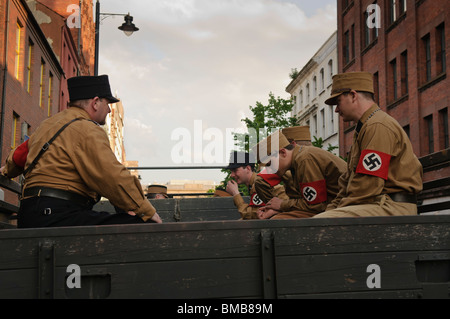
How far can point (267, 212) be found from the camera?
667cm

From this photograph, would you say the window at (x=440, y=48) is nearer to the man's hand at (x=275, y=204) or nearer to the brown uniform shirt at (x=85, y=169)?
A: the man's hand at (x=275, y=204)

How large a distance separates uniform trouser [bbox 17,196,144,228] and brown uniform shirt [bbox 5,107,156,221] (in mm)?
113

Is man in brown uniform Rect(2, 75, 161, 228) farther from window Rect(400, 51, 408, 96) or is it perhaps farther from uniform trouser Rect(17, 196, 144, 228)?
window Rect(400, 51, 408, 96)

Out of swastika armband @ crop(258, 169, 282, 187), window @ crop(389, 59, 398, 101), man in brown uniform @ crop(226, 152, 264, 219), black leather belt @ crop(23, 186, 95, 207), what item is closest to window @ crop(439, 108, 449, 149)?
window @ crop(389, 59, 398, 101)

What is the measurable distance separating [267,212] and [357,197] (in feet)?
7.97

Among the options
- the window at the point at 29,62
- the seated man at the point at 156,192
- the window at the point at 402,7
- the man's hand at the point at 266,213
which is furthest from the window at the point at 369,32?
the man's hand at the point at 266,213

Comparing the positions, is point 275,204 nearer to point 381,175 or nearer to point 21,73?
point 381,175

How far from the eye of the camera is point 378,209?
4168mm

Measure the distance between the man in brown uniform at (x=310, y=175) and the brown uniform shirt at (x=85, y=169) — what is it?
2.02m

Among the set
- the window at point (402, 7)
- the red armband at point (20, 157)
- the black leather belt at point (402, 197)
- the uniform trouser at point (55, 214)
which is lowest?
the uniform trouser at point (55, 214)

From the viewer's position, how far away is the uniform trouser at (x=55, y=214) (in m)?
4.14

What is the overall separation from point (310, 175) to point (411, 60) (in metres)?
22.2

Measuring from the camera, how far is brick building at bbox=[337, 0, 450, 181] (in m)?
23.7
